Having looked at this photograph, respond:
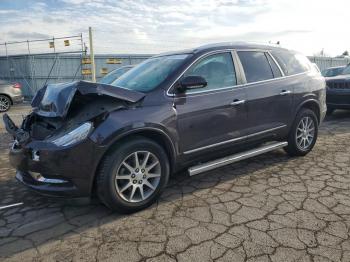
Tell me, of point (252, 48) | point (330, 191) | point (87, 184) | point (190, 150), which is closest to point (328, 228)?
point (330, 191)

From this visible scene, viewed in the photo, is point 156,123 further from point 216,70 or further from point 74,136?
point 216,70

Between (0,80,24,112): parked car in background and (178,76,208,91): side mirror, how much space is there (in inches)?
461

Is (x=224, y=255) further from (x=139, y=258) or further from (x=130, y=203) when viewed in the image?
(x=130, y=203)

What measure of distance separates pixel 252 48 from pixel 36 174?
339 centimetres

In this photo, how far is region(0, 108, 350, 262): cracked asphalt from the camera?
282cm

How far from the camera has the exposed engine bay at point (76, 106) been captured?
132 inches

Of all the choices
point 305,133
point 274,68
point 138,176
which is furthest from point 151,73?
point 305,133

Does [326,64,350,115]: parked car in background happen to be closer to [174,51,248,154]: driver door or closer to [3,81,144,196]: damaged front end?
[174,51,248,154]: driver door

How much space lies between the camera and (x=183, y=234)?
3109mm

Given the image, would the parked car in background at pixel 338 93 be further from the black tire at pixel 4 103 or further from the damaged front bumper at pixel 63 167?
the black tire at pixel 4 103

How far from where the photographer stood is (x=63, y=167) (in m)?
3.21

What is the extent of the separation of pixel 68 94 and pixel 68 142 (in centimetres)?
56

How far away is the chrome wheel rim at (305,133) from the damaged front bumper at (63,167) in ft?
11.6

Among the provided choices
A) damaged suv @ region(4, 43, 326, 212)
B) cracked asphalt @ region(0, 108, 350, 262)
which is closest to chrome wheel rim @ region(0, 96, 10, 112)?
cracked asphalt @ region(0, 108, 350, 262)
